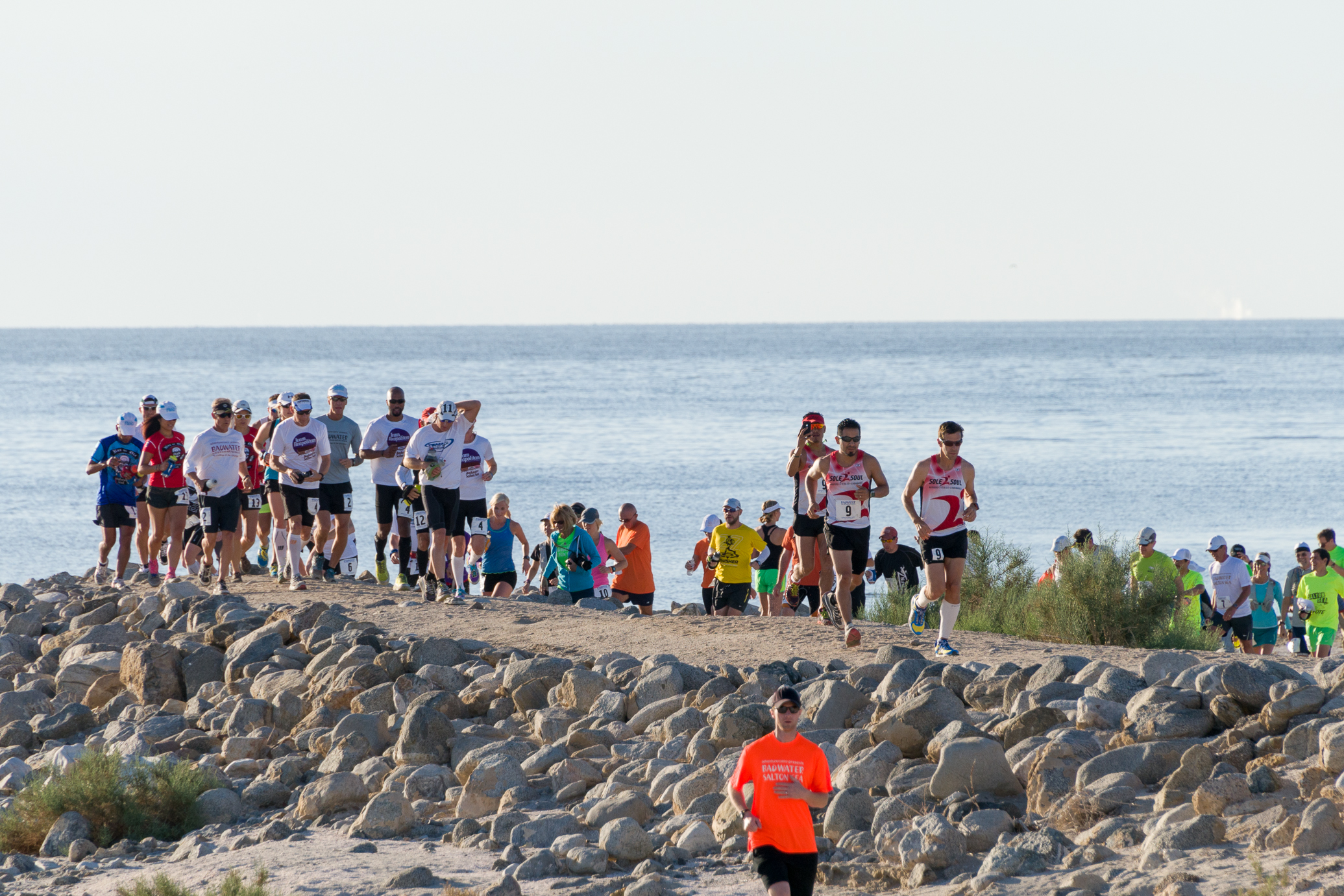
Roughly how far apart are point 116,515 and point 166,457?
1.59 m

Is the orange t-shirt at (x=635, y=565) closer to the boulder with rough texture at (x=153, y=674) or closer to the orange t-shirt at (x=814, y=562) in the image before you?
the orange t-shirt at (x=814, y=562)

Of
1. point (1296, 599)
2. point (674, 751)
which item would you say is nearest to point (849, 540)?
point (674, 751)

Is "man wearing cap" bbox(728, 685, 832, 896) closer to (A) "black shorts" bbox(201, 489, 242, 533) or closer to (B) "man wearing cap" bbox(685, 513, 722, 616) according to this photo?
(A) "black shorts" bbox(201, 489, 242, 533)

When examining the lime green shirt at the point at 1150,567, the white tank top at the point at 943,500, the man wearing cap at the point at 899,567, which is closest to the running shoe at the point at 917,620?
A: the white tank top at the point at 943,500

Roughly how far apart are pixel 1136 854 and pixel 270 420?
35.1 ft

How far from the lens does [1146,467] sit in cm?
4306

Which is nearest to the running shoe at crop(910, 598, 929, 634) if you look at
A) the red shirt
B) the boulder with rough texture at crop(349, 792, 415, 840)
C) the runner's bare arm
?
the runner's bare arm

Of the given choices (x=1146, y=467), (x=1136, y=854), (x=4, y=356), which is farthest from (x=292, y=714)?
(x=4, y=356)

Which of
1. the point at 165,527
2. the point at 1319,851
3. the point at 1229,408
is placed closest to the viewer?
the point at 1319,851

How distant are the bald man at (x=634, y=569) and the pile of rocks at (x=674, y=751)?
3.56 metres

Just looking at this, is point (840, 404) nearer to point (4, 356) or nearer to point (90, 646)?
point (90, 646)

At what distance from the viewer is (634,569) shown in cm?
1550

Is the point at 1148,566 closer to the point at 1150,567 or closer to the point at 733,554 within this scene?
the point at 1150,567

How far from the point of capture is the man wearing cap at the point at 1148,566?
13.1 metres
